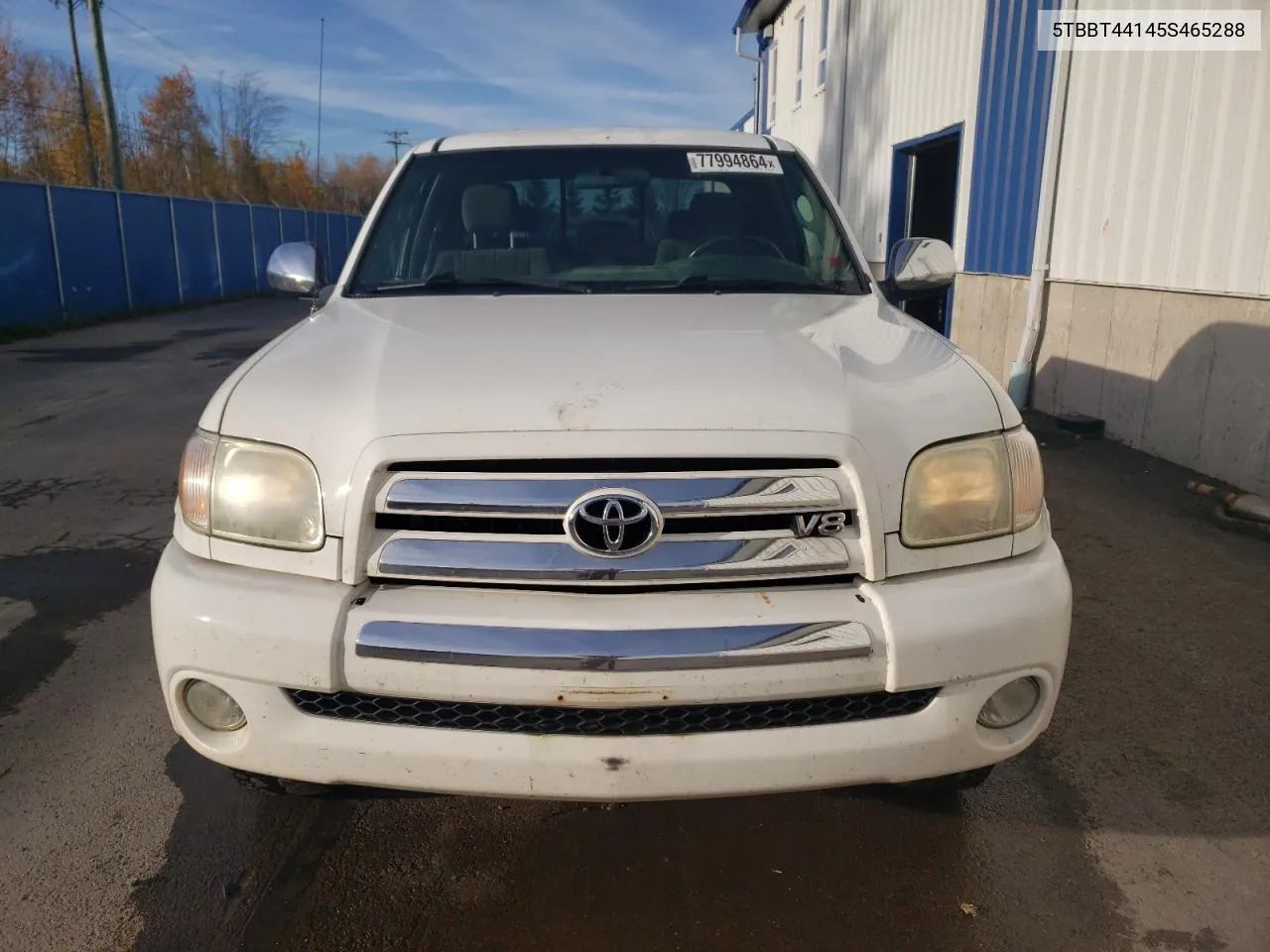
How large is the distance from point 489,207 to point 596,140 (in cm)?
55

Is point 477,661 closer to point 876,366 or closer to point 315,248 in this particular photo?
point 876,366

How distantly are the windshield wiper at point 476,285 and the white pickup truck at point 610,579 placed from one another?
0.88 metres

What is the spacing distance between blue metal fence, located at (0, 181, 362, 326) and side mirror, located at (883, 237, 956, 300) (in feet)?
40.6

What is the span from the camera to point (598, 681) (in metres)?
1.85

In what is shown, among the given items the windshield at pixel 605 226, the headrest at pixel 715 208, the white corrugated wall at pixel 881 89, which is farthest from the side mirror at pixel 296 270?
the white corrugated wall at pixel 881 89

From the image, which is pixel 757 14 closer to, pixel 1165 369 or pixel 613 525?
pixel 1165 369

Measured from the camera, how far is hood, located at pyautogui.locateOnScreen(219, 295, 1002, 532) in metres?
2.00

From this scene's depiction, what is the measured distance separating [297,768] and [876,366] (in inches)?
61.7

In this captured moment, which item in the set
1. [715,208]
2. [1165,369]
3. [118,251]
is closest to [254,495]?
[715,208]

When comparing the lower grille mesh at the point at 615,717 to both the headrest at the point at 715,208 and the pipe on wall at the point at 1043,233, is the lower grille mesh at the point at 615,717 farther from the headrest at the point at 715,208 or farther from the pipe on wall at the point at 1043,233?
the pipe on wall at the point at 1043,233

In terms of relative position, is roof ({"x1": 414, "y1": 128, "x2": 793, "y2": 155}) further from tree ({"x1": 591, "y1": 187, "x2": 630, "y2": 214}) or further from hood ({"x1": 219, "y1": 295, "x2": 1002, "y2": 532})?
hood ({"x1": 219, "y1": 295, "x2": 1002, "y2": 532})

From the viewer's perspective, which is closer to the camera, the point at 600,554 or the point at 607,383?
the point at 600,554

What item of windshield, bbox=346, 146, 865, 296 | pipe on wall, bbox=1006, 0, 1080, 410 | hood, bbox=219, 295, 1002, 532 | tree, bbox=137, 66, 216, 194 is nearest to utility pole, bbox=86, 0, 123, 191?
tree, bbox=137, 66, 216, 194

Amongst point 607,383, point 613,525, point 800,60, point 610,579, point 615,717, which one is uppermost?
point 800,60
